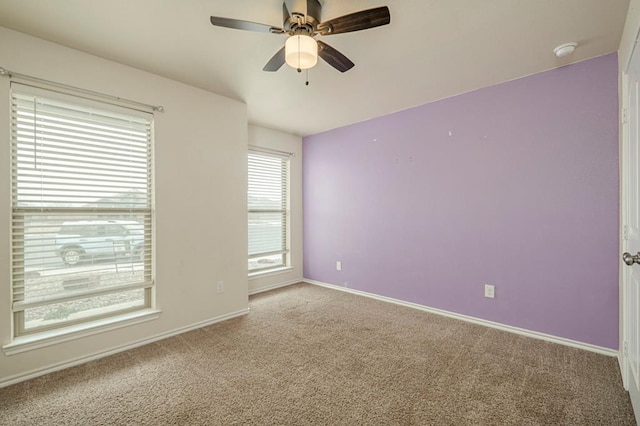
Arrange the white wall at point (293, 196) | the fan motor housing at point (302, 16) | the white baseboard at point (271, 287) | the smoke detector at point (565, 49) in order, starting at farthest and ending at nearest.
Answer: the white wall at point (293, 196)
the white baseboard at point (271, 287)
the smoke detector at point (565, 49)
the fan motor housing at point (302, 16)

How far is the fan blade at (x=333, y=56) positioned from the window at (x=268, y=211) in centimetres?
246


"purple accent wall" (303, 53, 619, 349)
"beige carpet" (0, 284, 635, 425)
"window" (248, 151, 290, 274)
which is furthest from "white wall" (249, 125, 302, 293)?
"beige carpet" (0, 284, 635, 425)

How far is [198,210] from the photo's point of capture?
119 inches

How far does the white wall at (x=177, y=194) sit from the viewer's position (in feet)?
6.74

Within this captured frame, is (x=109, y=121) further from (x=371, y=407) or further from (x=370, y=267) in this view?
(x=370, y=267)

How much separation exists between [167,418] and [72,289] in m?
1.39

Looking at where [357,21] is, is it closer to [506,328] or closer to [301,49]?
[301,49]

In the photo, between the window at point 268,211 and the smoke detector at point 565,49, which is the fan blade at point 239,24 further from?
the window at point 268,211

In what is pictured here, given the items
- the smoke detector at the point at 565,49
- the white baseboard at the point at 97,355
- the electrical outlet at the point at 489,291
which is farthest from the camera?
the electrical outlet at the point at 489,291

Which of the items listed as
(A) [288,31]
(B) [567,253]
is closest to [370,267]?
(B) [567,253]

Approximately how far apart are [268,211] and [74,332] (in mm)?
2641

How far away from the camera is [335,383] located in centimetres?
201

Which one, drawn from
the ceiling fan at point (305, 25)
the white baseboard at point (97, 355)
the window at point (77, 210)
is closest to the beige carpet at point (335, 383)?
the white baseboard at point (97, 355)

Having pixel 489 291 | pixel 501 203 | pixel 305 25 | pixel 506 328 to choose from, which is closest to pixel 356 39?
pixel 305 25
